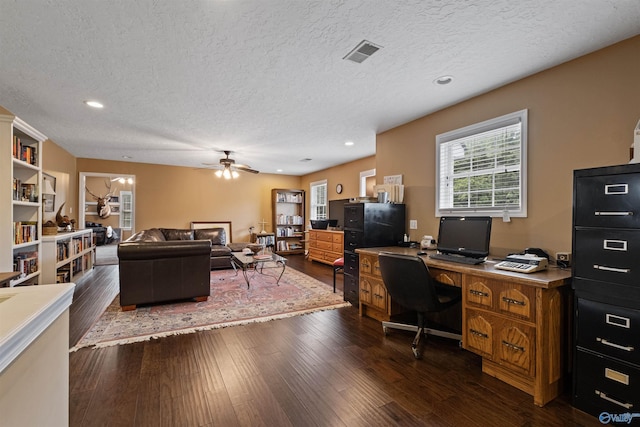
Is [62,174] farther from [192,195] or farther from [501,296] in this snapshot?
[501,296]

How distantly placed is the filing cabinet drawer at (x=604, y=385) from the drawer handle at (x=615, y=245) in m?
0.64

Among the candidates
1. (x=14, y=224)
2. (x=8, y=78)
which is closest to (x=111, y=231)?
(x=14, y=224)

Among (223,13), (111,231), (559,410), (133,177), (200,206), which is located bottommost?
(559,410)

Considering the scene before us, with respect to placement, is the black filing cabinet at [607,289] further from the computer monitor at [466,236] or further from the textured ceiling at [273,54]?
the textured ceiling at [273,54]

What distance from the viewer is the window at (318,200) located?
7.83m

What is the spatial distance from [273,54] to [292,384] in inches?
98.0

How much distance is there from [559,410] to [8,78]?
511 centimetres

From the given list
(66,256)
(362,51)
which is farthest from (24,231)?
(362,51)

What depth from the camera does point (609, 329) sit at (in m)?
1.63

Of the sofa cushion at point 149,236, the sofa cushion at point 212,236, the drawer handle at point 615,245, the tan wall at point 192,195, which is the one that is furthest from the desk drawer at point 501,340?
the tan wall at point 192,195

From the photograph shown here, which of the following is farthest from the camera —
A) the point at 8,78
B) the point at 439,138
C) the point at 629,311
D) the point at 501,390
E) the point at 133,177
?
the point at 133,177

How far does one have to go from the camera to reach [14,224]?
2.96 metres

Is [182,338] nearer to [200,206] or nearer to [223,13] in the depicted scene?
[223,13]

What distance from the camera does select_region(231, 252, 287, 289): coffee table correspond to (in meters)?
4.55
